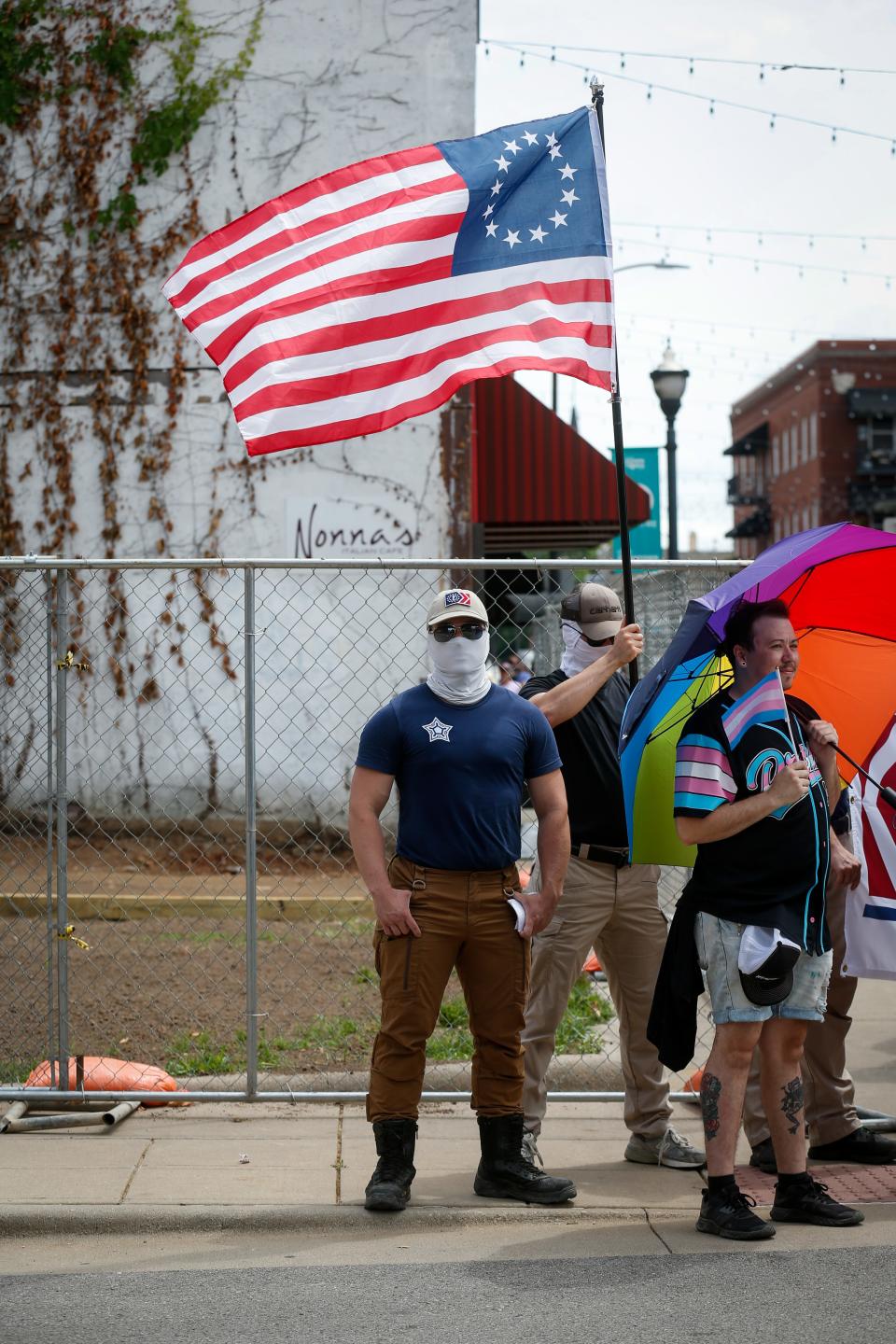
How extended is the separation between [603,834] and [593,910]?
29 cm

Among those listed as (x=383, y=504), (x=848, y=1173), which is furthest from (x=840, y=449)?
(x=848, y=1173)

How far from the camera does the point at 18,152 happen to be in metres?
12.6

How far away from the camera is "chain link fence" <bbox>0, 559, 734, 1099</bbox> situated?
7688 millimetres

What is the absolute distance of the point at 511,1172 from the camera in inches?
208

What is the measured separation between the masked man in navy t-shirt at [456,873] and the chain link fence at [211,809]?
1.87 m

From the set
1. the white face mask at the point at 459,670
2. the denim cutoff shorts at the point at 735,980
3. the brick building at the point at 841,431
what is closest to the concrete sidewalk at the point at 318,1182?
the denim cutoff shorts at the point at 735,980

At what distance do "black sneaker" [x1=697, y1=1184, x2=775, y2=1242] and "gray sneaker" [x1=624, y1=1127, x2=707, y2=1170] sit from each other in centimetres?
74

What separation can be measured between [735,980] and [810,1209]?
847 mm

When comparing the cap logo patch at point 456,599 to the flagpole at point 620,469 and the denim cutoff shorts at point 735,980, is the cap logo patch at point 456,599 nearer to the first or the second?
the flagpole at point 620,469

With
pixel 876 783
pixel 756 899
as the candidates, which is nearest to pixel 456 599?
pixel 756 899

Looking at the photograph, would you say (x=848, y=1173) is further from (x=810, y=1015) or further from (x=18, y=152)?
(x=18, y=152)

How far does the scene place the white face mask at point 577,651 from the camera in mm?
5676

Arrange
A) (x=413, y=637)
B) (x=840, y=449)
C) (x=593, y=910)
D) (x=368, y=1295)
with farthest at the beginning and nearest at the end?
1. (x=840, y=449)
2. (x=413, y=637)
3. (x=593, y=910)
4. (x=368, y=1295)

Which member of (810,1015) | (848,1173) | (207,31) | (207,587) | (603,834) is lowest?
(848,1173)
